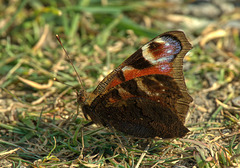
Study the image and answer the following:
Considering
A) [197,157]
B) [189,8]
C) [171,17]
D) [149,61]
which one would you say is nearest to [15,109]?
[149,61]

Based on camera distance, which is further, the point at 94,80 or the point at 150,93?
the point at 94,80

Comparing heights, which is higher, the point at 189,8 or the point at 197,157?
the point at 189,8

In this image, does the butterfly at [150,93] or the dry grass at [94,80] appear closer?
the butterfly at [150,93]

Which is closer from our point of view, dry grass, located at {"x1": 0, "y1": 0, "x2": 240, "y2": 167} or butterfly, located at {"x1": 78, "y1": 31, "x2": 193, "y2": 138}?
butterfly, located at {"x1": 78, "y1": 31, "x2": 193, "y2": 138}

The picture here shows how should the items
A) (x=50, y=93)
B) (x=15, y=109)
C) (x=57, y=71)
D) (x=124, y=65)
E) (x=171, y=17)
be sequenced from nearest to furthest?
(x=124, y=65) < (x=15, y=109) < (x=50, y=93) < (x=57, y=71) < (x=171, y=17)

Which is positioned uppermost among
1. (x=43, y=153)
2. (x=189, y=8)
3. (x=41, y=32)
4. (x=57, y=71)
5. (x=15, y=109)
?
(x=189, y=8)

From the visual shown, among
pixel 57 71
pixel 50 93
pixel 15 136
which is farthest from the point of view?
pixel 57 71

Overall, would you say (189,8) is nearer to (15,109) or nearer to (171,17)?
(171,17)

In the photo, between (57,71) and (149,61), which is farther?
(57,71)
